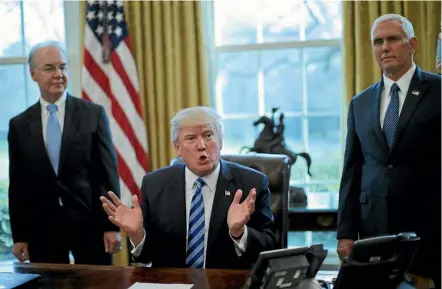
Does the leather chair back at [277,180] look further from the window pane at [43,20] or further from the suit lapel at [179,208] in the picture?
the window pane at [43,20]

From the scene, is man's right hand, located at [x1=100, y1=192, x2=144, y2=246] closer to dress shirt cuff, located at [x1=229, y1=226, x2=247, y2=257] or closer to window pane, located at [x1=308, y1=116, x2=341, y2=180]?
dress shirt cuff, located at [x1=229, y1=226, x2=247, y2=257]

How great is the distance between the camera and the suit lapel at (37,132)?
314cm

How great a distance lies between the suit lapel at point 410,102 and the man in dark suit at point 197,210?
0.61 m

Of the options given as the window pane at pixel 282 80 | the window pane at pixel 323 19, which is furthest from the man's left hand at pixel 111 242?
the window pane at pixel 323 19

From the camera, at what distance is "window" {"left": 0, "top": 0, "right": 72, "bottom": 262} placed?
461cm

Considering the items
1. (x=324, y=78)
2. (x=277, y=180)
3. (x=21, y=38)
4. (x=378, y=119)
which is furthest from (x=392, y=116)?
(x=21, y=38)

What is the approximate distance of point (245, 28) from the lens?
4.44 meters

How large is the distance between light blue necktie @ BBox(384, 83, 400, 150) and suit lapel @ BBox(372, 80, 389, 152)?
3 cm

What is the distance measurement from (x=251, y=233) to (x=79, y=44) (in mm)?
2496

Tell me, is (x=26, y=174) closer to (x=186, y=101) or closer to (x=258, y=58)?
(x=186, y=101)

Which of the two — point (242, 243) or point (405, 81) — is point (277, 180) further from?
point (405, 81)

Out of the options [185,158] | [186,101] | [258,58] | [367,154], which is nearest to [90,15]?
[186,101]

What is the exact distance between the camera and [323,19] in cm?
430

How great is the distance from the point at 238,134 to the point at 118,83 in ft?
3.01
